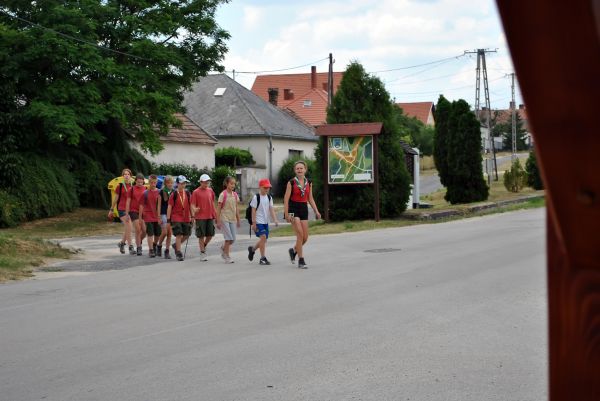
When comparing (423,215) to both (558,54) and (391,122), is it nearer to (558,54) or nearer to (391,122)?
(391,122)

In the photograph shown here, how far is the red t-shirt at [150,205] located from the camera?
760 inches

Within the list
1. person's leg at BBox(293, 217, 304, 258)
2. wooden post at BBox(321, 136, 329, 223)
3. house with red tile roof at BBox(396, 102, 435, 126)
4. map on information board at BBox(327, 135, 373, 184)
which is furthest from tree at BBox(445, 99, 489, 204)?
house with red tile roof at BBox(396, 102, 435, 126)

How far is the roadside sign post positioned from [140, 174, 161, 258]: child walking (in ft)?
31.5

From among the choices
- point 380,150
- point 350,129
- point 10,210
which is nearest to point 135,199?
point 350,129

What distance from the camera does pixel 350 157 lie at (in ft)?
92.9

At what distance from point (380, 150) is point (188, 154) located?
68.9 feet

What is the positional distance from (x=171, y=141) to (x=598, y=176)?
4614 cm

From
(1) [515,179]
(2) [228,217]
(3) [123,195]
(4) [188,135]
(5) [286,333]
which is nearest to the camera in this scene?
(5) [286,333]

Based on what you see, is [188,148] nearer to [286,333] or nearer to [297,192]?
[297,192]

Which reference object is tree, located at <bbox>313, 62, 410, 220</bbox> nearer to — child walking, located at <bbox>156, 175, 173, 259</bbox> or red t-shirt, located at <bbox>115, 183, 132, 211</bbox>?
red t-shirt, located at <bbox>115, 183, 132, 211</bbox>

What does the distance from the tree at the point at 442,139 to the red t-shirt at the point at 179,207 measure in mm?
23229

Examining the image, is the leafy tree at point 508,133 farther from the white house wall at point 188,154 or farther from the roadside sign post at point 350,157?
the roadside sign post at point 350,157

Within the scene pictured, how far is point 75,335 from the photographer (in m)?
9.27

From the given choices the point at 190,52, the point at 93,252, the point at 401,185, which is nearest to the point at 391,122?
the point at 401,185
